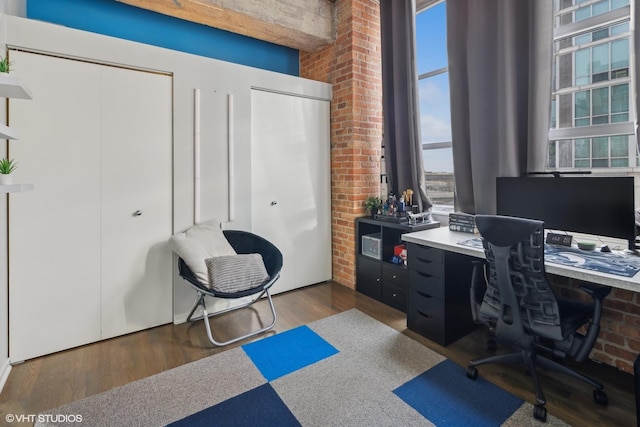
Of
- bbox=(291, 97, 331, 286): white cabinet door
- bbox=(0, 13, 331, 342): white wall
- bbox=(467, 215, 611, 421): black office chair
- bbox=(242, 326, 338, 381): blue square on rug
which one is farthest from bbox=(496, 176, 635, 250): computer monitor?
bbox=(0, 13, 331, 342): white wall

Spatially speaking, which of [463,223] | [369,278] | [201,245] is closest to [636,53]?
[463,223]

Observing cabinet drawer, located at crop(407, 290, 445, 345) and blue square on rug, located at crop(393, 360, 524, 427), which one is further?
cabinet drawer, located at crop(407, 290, 445, 345)

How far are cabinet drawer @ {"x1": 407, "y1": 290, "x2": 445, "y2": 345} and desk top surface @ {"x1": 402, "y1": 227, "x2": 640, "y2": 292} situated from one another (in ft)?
1.44

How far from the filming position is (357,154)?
3.43m

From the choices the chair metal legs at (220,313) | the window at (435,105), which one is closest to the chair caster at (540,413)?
the chair metal legs at (220,313)

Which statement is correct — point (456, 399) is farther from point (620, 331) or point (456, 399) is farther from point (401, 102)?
point (401, 102)

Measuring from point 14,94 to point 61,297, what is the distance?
4.49ft

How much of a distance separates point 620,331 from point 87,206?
3690 mm

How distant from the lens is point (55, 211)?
87.8 inches

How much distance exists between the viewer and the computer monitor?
1836 mm

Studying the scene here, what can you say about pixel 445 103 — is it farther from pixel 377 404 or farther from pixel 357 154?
pixel 377 404

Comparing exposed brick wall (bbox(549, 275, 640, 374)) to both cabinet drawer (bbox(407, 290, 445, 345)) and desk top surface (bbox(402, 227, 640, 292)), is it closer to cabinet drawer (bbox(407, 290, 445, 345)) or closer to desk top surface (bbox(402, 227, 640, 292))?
desk top surface (bbox(402, 227, 640, 292))

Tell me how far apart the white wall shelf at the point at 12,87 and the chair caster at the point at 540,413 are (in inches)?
119

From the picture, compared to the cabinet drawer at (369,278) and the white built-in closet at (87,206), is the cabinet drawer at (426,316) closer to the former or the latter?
the cabinet drawer at (369,278)
